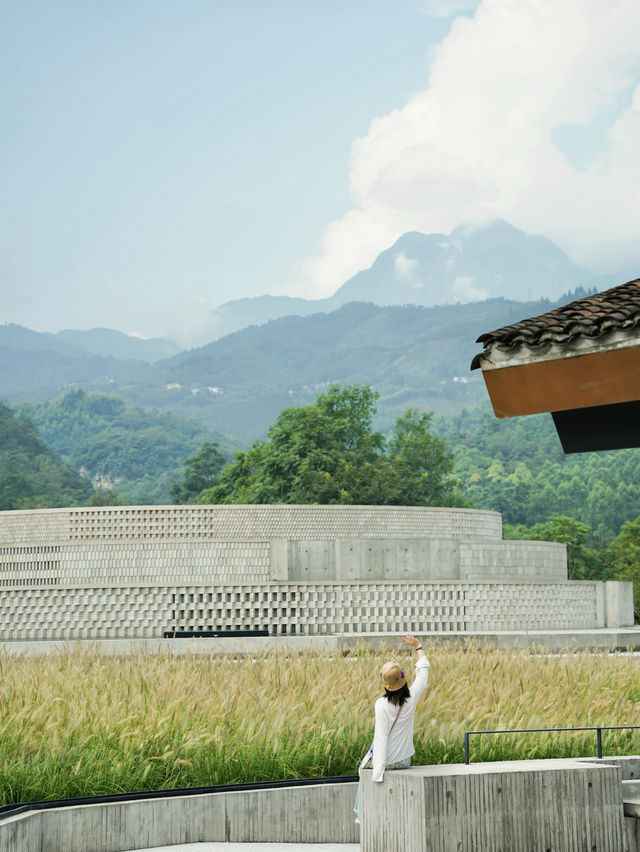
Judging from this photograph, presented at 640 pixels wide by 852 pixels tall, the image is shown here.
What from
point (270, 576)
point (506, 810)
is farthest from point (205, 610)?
point (506, 810)

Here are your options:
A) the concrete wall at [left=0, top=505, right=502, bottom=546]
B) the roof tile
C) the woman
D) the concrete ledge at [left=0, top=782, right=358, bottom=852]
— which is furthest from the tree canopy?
the roof tile

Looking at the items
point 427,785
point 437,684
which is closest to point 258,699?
point 437,684

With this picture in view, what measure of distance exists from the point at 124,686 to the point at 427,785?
429 centimetres

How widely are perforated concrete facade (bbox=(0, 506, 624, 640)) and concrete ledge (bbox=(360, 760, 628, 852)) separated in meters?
15.0

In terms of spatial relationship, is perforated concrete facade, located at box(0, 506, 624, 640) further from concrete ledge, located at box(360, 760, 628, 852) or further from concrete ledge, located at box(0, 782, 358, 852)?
concrete ledge, located at box(360, 760, 628, 852)

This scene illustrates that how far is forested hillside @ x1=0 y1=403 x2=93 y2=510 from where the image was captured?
3499 inches

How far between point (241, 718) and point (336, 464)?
41.2 meters

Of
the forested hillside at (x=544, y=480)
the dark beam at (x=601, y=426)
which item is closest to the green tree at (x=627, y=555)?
the forested hillside at (x=544, y=480)

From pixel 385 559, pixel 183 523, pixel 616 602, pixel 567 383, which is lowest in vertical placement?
pixel 616 602

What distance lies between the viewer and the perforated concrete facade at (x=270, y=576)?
20703 mm

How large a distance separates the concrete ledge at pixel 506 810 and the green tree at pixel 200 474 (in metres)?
72.8

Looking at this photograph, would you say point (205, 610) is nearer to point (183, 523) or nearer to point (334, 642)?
point (334, 642)

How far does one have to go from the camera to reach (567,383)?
4.22 metres

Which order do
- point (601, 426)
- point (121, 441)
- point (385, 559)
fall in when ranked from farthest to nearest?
point (121, 441), point (385, 559), point (601, 426)
